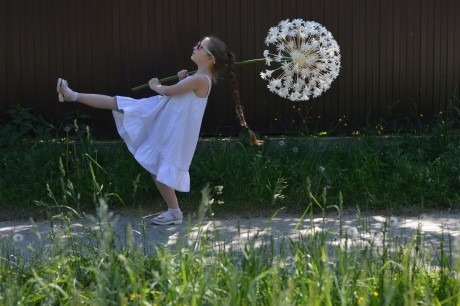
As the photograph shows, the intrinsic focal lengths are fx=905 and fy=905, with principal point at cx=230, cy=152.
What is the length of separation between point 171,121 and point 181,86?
0.96 feet

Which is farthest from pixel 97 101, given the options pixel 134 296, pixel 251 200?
pixel 134 296

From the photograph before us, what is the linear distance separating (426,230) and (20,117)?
4558 mm

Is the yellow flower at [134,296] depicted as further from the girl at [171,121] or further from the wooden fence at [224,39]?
the wooden fence at [224,39]

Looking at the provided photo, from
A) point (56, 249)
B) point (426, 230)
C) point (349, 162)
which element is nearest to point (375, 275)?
point (56, 249)

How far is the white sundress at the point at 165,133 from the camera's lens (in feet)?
23.2

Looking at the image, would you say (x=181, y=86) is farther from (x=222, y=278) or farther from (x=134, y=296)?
(x=134, y=296)

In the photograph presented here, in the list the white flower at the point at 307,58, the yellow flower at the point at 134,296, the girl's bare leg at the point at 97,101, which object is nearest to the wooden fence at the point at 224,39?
the white flower at the point at 307,58

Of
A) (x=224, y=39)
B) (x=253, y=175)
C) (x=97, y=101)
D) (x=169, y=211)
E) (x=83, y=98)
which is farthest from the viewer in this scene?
(x=224, y=39)

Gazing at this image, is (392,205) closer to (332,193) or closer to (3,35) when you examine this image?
(332,193)

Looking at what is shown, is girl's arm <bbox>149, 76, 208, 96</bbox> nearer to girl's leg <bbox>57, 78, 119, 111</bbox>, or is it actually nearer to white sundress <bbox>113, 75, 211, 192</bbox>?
white sundress <bbox>113, 75, 211, 192</bbox>

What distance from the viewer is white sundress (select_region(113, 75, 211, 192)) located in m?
7.06

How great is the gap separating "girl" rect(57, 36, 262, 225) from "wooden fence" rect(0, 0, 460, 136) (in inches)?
104

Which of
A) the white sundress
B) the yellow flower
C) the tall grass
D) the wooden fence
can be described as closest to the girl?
the white sundress

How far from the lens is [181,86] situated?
7012 millimetres
